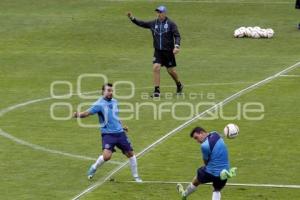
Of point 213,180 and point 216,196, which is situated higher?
point 213,180

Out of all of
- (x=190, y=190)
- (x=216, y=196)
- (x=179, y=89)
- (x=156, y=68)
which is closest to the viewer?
(x=216, y=196)

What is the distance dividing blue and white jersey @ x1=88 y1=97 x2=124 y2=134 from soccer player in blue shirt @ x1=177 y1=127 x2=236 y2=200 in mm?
3053

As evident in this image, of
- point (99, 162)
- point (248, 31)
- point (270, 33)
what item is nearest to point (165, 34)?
point (99, 162)

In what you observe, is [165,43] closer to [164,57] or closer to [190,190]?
[164,57]

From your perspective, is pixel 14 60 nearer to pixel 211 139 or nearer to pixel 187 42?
pixel 187 42

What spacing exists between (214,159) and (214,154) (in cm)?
12

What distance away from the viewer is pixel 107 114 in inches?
835

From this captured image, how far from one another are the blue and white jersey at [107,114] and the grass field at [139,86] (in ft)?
4.01

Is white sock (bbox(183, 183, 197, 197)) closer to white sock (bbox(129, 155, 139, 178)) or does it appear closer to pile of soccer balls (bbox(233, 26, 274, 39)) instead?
white sock (bbox(129, 155, 139, 178))

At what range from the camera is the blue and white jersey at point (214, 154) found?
18656 mm

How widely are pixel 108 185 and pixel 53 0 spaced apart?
33923 mm

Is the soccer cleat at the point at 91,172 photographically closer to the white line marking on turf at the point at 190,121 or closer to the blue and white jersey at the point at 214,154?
the white line marking on turf at the point at 190,121

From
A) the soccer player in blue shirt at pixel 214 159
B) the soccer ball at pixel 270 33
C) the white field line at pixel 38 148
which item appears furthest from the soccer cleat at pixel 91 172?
the soccer ball at pixel 270 33

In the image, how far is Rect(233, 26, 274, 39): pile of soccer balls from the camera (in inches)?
1686
